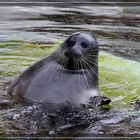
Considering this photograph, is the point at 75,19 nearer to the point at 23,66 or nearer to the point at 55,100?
the point at 23,66

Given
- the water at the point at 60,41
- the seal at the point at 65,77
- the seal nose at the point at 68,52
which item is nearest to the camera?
the water at the point at 60,41

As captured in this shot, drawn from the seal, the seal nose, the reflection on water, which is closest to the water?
the reflection on water

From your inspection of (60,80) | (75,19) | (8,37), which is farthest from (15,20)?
(60,80)

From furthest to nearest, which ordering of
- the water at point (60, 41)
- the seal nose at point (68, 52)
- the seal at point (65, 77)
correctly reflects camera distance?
the seal at point (65, 77) → the seal nose at point (68, 52) → the water at point (60, 41)

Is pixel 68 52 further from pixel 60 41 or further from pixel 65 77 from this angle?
pixel 60 41

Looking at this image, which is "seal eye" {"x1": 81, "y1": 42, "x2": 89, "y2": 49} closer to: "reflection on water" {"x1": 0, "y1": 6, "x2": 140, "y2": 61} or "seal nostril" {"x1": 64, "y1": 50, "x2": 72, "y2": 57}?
"seal nostril" {"x1": 64, "y1": 50, "x2": 72, "y2": 57}

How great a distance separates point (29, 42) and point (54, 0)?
5.09 m

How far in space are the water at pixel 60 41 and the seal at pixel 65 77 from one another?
162 mm

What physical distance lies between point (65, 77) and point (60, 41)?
10.4ft

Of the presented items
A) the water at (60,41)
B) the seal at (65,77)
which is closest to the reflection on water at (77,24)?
the water at (60,41)

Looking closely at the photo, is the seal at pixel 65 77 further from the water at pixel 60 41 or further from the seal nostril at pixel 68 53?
the water at pixel 60 41

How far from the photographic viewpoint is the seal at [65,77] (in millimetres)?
5363

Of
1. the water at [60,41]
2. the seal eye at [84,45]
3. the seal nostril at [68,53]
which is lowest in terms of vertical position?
the water at [60,41]

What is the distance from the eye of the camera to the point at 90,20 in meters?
10.8
